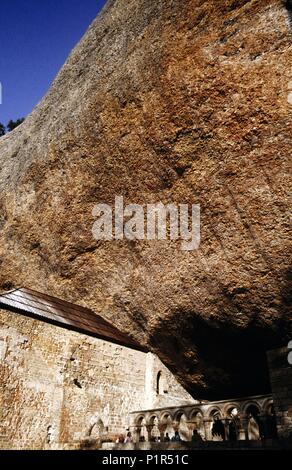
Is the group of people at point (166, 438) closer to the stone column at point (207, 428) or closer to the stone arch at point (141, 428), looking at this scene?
the stone arch at point (141, 428)

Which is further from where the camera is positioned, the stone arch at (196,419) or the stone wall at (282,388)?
the stone arch at (196,419)

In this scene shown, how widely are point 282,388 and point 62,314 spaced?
7094 mm

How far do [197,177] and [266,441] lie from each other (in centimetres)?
681

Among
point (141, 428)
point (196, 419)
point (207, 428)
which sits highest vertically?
point (196, 419)

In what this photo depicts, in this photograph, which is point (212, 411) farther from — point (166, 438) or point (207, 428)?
point (166, 438)

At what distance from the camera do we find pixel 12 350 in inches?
441

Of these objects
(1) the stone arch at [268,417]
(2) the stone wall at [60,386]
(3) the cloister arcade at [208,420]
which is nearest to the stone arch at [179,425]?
(3) the cloister arcade at [208,420]

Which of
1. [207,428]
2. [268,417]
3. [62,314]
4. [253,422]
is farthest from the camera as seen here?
[62,314]

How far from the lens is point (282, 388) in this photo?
9.24 meters

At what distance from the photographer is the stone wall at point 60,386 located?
1087cm

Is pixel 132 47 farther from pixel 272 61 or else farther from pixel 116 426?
pixel 116 426

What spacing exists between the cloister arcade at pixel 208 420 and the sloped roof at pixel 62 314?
8.78 feet

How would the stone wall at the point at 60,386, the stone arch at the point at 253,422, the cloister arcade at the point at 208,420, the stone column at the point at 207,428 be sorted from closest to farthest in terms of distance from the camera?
the cloister arcade at the point at 208,420 < the stone arch at the point at 253,422 < the stone column at the point at 207,428 < the stone wall at the point at 60,386

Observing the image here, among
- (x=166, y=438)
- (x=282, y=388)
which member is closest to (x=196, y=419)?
(x=166, y=438)
